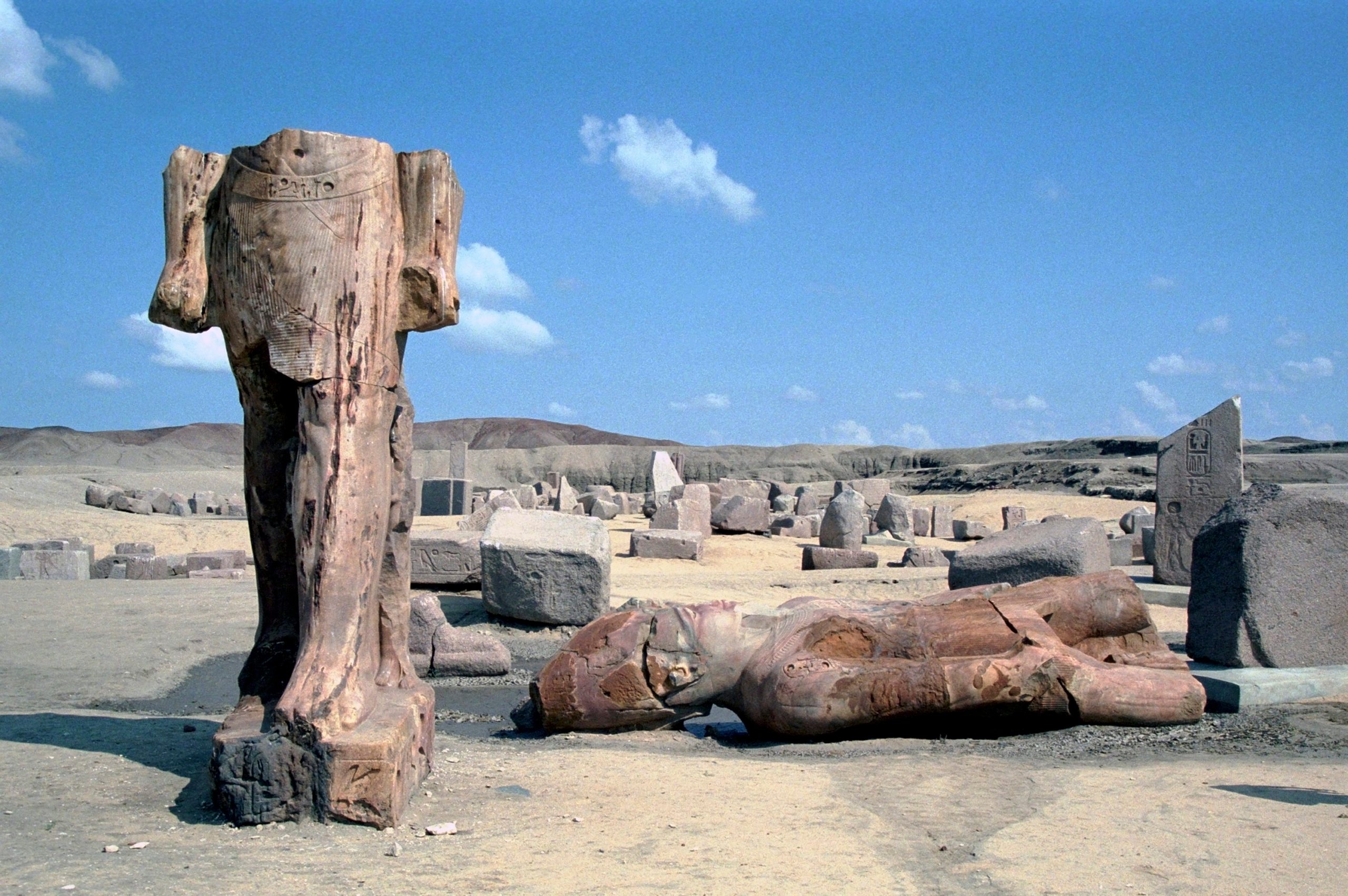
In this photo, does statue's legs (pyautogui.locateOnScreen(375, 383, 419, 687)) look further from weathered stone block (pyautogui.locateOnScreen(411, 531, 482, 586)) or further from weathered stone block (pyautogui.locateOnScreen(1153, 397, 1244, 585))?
weathered stone block (pyautogui.locateOnScreen(1153, 397, 1244, 585))

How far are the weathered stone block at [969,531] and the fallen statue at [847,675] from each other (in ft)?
53.2

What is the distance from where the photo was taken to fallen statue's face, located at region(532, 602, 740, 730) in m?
4.93

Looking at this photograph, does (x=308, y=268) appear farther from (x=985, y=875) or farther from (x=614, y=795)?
(x=985, y=875)

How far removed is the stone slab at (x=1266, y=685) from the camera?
5.42 m

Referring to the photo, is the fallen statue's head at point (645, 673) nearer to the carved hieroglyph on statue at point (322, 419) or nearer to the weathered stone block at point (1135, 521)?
the carved hieroglyph on statue at point (322, 419)

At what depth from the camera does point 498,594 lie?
851 cm

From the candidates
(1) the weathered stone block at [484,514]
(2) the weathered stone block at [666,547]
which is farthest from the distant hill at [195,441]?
(2) the weathered stone block at [666,547]

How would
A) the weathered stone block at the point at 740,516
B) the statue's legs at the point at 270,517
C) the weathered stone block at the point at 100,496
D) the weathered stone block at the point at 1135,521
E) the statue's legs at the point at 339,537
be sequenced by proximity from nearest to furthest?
the statue's legs at the point at 339,537 < the statue's legs at the point at 270,517 < the weathered stone block at the point at 1135,521 < the weathered stone block at the point at 740,516 < the weathered stone block at the point at 100,496

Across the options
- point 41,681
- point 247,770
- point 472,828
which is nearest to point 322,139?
point 247,770

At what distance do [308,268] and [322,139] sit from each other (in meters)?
0.45

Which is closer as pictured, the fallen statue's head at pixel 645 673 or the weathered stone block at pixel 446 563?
the fallen statue's head at pixel 645 673

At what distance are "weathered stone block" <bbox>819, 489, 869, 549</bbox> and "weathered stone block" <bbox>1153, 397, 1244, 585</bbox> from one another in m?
5.49

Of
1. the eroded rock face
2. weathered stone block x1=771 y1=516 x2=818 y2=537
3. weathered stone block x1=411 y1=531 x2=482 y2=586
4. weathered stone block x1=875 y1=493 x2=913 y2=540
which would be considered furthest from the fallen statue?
weathered stone block x1=875 y1=493 x2=913 y2=540

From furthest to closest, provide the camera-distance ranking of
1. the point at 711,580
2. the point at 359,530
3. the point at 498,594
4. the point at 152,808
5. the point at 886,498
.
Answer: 1. the point at 886,498
2. the point at 711,580
3. the point at 498,594
4. the point at 359,530
5. the point at 152,808
